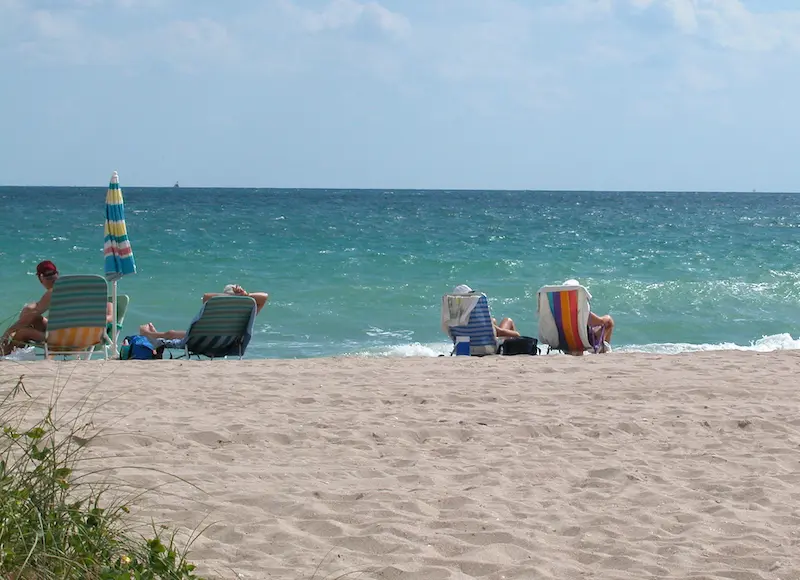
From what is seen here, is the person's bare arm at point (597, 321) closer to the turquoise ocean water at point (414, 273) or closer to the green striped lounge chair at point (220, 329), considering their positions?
the turquoise ocean water at point (414, 273)

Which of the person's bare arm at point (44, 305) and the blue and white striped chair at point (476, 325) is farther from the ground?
the person's bare arm at point (44, 305)

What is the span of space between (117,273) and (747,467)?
571cm

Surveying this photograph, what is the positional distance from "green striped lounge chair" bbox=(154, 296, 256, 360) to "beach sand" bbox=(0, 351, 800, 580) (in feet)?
3.41

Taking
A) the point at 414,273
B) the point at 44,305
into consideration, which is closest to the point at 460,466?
the point at 44,305

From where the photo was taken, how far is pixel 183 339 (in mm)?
8352

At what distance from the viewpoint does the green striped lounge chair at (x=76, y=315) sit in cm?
777

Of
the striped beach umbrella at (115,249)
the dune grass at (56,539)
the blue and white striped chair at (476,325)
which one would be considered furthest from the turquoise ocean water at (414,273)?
the dune grass at (56,539)

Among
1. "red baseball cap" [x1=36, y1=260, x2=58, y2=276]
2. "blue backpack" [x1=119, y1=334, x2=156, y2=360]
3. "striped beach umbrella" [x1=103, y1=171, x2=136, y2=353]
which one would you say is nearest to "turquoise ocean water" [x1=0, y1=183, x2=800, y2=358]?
"striped beach umbrella" [x1=103, y1=171, x2=136, y2=353]

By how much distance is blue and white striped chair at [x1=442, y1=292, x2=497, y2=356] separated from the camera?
8.64 m

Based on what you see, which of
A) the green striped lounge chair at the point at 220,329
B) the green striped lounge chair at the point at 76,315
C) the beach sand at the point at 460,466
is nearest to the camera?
the beach sand at the point at 460,466

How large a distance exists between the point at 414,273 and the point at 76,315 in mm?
11638

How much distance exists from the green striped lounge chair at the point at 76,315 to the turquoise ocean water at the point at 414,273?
3253mm

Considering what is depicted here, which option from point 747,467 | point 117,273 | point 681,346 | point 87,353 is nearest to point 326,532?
point 747,467

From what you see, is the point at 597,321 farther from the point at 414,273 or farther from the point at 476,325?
the point at 414,273
